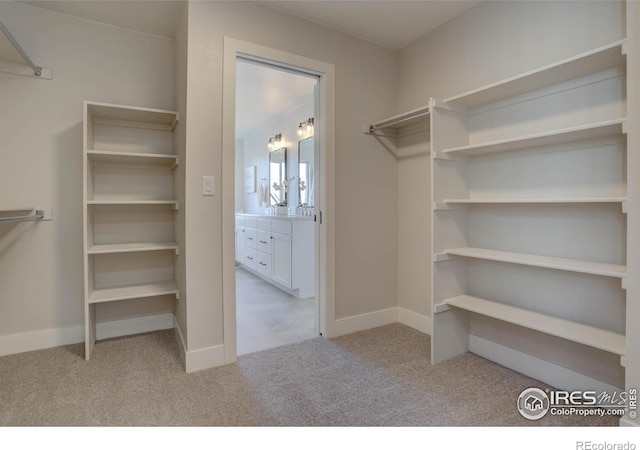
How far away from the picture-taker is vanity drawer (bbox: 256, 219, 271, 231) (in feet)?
13.5

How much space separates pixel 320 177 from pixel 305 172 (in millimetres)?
1994

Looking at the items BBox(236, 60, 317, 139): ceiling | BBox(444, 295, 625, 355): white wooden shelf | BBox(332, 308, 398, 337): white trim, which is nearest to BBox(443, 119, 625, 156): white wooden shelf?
BBox(444, 295, 625, 355): white wooden shelf

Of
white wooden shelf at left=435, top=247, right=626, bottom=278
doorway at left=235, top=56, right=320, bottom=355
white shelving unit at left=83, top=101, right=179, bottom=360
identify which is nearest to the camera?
white wooden shelf at left=435, top=247, right=626, bottom=278

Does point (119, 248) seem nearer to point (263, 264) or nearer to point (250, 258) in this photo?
point (263, 264)

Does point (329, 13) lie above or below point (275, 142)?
above

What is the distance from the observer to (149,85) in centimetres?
265

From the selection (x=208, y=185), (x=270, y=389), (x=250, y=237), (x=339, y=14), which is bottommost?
(x=270, y=389)

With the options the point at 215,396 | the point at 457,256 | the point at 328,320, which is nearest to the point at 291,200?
the point at 328,320

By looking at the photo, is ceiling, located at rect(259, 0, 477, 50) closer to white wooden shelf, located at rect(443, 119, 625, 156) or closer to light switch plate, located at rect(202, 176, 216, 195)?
white wooden shelf, located at rect(443, 119, 625, 156)

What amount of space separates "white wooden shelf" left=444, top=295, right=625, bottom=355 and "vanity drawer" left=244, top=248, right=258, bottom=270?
3.11 m

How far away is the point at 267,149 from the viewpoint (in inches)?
221

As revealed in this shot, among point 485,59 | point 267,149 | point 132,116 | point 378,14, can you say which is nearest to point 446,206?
point 485,59

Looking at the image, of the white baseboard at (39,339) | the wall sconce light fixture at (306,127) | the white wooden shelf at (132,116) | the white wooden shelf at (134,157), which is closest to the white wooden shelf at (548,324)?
the white wooden shelf at (134,157)
